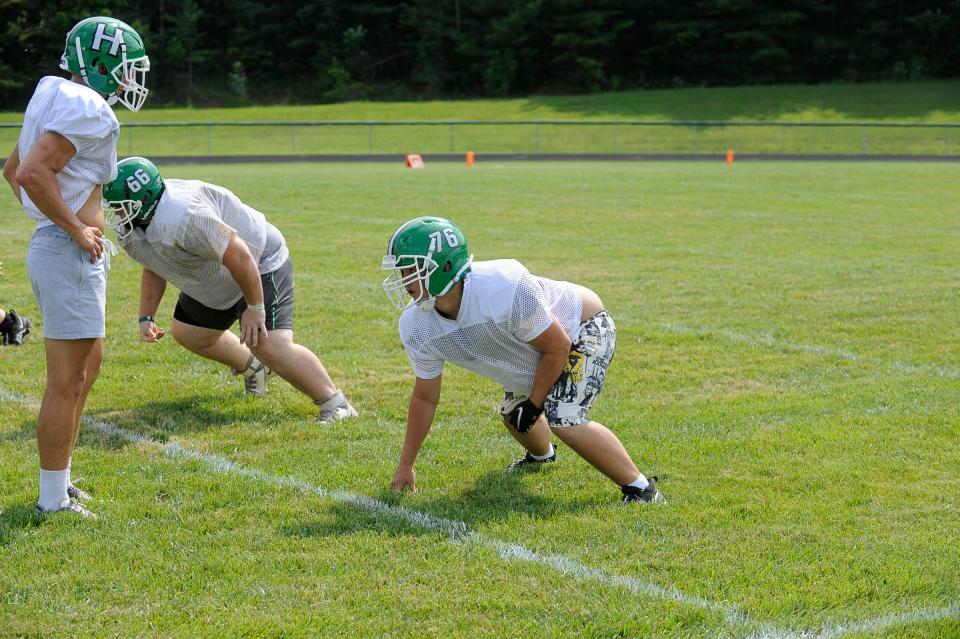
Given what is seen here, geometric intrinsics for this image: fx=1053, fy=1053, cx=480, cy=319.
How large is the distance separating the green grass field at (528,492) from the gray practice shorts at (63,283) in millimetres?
811

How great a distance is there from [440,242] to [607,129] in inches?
1479

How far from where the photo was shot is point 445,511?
452 centimetres

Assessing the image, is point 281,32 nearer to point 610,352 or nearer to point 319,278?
point 319,278

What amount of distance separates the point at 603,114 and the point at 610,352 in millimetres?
43063

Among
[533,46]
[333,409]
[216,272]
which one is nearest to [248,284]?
[216,272]

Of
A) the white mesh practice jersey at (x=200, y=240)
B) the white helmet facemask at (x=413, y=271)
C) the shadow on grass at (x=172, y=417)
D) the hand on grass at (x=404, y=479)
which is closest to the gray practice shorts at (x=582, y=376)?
the hand on grass at (x=404, y=479)

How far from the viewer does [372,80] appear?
60125 millimetres

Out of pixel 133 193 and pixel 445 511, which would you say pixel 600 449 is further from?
Answer: pixel 133 193

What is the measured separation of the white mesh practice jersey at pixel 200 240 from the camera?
5293 millimetres

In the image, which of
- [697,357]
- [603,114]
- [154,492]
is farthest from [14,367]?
[603,114]

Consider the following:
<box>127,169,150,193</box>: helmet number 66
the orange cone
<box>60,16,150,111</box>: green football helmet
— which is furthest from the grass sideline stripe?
the orange cone

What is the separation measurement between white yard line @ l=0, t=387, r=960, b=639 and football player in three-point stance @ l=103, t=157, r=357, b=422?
0.73 m

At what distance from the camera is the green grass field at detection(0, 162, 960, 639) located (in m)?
3.58

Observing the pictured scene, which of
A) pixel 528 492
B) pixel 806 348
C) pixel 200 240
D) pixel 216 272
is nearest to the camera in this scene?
pixel 528 492
